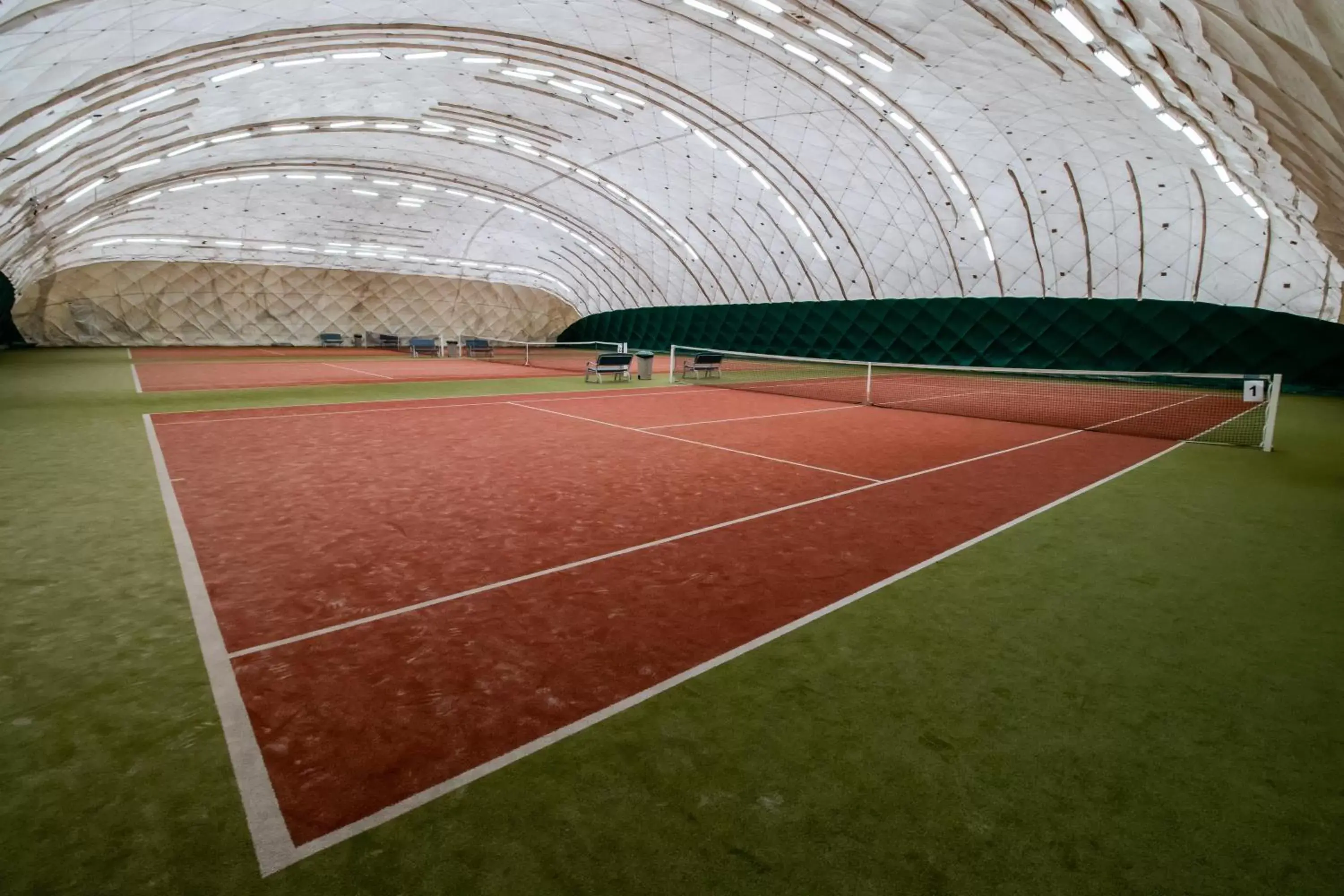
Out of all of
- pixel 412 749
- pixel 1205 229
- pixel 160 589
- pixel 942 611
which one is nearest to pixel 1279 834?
pixel 942 611

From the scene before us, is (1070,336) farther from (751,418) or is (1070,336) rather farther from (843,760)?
(843,760)

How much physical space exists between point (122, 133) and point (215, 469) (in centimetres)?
2531

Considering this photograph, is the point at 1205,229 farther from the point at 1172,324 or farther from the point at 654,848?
the point at 654,848

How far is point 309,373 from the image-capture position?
26.0m

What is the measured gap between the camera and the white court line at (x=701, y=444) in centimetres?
920

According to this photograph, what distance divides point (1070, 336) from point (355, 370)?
3321 centimetres

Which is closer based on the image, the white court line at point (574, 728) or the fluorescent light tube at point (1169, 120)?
the white court line at point (574, 728)

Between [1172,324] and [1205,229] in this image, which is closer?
[1205,229]

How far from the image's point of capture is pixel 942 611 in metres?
4.79

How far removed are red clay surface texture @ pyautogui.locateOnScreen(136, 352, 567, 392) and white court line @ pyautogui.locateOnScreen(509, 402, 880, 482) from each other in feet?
30.8

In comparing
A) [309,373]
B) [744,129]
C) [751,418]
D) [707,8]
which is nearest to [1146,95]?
[707,8]

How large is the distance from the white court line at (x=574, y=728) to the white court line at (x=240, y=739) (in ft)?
0.38

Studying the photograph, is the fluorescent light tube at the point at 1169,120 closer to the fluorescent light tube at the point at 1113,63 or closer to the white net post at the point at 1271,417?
the fluorescent light tube at the point at 1113,63

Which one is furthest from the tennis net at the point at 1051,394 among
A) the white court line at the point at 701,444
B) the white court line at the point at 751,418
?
the white court line at the point at 701,444
